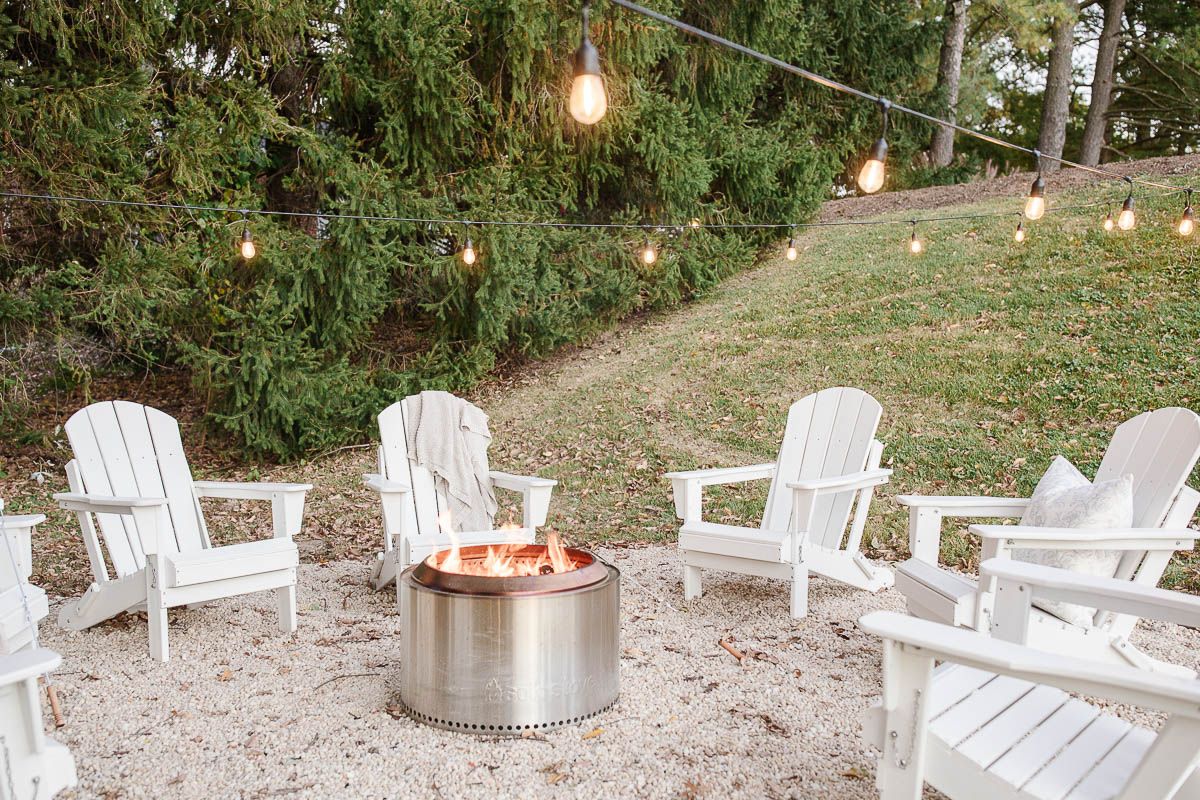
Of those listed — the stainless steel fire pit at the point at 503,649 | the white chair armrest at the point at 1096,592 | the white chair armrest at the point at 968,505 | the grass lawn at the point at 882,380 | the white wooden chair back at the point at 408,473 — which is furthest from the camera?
the grass lawn at the point at 882,380

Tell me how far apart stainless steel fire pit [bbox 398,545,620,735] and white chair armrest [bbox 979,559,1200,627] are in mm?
1194

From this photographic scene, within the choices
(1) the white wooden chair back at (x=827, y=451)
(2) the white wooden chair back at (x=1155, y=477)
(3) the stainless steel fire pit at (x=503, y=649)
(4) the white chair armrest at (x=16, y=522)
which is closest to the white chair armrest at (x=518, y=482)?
(1) the white wooden chair back at (x=827, y=451)

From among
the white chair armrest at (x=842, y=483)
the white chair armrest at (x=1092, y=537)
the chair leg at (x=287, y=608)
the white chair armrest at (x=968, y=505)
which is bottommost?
the chair leg at (x=287, y=608)

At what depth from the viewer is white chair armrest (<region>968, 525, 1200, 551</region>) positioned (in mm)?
2703

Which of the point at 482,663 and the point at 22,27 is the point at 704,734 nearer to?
the point at 482,663

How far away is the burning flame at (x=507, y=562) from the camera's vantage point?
2891mm

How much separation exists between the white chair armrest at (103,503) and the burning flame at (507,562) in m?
1.15

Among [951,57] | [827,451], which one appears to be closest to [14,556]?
[827,451]

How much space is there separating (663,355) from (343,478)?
3.25 meters

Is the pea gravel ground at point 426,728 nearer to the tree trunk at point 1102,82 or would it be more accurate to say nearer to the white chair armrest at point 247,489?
the white chair armrest at point 247,489

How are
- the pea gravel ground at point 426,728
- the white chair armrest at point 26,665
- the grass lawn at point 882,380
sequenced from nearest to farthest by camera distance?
the white chair armrest at point 26,665
the pea gravel ground at point 426,728
the grass lawn at point 882,380

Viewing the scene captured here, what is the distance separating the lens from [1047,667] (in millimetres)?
1596

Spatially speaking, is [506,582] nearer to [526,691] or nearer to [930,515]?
[526,691]

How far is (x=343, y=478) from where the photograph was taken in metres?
6.66
